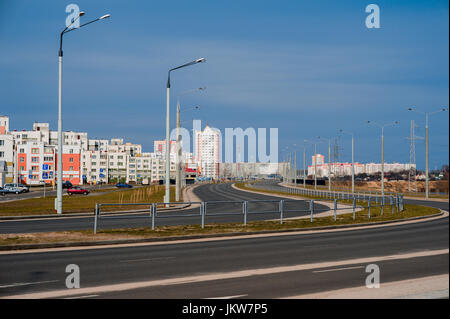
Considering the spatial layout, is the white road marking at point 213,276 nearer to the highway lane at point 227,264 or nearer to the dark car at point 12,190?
the highway lane at point 227,264

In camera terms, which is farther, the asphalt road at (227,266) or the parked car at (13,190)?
the parked car at (13,190)

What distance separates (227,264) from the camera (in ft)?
46.0

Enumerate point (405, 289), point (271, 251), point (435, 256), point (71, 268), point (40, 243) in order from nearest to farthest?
point (405, 289) → point (71, 268) → point (435, 256) → point (271, 251) → point (40, 243)

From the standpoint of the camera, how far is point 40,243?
18234 mm

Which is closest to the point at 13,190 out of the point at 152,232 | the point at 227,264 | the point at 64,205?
the point at 64,205

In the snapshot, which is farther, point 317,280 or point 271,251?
point 271,251

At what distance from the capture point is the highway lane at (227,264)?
10.6 metres

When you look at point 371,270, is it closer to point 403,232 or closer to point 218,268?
point 218,268

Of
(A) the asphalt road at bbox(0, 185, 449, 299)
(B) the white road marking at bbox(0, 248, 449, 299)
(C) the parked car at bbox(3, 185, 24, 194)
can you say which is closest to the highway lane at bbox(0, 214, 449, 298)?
(A) the asphalt road at bbox(0, 185, 449, 299)

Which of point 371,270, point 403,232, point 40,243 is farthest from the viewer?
point 403,232

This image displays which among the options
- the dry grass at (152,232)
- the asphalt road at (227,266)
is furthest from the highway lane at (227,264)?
the dry grass at (152,232)

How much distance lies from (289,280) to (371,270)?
2.29 meters

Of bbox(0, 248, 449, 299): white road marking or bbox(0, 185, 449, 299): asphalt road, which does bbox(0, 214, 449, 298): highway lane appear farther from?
bbox(0, 248, 449, 299): white road marking
